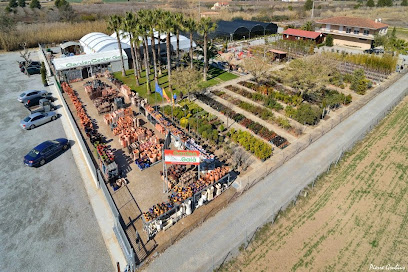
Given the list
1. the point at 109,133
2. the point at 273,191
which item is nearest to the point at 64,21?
the point at 109,133

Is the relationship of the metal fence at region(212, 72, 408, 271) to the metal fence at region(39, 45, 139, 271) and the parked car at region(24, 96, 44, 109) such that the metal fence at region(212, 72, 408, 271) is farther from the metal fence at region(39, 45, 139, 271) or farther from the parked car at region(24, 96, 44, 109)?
the parked car at region(24, 96, 44, 109)

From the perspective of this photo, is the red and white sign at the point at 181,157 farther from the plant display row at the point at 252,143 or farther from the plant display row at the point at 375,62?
the plant display row at the point at 375,62

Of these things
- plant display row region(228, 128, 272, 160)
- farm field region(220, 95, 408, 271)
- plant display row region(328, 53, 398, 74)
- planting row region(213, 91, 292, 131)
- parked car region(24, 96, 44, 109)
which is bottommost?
farm field region(220, 95, 408, 271)

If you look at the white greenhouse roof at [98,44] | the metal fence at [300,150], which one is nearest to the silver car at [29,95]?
the white greenhouse roof at [98,44]

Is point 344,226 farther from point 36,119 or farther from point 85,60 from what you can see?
point 85,60

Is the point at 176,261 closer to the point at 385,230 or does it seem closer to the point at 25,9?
the point at 385,230

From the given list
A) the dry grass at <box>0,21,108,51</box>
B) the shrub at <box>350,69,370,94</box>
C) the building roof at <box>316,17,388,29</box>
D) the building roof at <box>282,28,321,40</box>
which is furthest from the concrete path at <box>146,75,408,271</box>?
the dry grass at <box>0,21,108,51</box>
